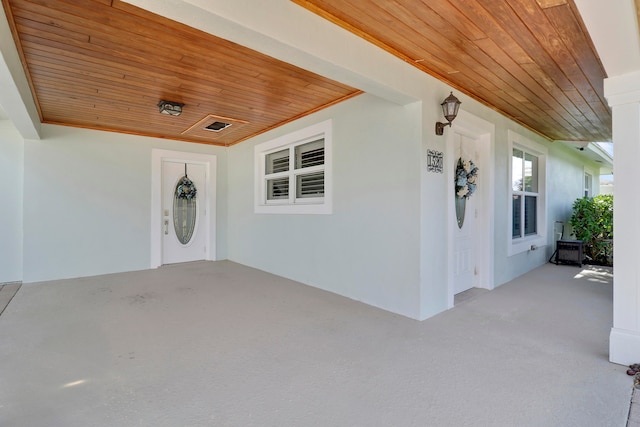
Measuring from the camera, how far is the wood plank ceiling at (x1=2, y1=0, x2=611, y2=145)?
2133mm

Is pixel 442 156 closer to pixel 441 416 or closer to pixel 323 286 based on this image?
pixel 323 286

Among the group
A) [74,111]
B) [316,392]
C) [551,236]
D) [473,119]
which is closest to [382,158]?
[473,119]

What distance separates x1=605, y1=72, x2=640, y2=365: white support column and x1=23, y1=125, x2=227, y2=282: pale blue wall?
6.15 meters

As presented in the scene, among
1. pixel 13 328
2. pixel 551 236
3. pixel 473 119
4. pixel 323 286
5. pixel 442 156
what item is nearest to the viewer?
pixel 13 328

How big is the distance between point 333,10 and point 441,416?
2.54 metres

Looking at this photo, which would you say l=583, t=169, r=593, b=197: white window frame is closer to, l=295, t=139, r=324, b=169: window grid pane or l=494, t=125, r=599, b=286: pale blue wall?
l=494, t=125, r=599, b=286: pale blue wall

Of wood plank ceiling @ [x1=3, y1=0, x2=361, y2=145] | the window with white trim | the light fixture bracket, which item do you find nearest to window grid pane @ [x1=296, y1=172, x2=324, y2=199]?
wood plank ceiling @ [x1=3, y1=0, x2=361, y2=145]

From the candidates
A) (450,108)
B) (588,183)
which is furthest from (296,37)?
(588,183)

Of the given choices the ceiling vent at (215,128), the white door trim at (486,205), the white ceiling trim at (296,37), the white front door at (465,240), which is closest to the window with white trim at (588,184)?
the white door trim at (486,205)

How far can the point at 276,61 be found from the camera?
Answer: 285 cm

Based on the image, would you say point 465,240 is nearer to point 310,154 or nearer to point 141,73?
point 310,154

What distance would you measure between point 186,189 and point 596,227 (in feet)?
26.5

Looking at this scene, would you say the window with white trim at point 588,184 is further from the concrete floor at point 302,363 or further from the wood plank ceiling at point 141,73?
the wood plank ceiling at point 141,73

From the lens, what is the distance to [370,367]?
2.20 metres
